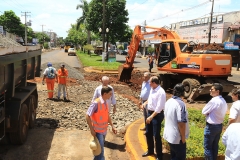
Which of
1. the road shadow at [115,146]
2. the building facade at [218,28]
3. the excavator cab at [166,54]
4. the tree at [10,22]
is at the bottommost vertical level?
the road shadow at [115,146]

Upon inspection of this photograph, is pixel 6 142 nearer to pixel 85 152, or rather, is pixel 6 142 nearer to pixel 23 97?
pixel 23 97

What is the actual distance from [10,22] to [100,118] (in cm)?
6874

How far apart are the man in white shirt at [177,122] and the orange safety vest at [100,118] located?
1089 mm

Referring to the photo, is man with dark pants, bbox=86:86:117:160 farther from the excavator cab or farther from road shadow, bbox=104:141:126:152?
the excavator cab

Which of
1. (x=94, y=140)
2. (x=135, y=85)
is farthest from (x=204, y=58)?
(x=94, y=140)

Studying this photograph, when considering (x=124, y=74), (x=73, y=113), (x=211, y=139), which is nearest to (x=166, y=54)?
(x=124, y=74)

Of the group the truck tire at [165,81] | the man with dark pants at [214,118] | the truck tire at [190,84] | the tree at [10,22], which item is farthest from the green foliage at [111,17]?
the tree at [10,22]

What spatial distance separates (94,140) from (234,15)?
108ft

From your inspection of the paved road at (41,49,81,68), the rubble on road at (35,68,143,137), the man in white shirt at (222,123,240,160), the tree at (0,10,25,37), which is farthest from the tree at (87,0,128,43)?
the tree at (0,10,25,37)

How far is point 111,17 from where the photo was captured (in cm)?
3588

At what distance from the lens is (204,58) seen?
11.7 metres

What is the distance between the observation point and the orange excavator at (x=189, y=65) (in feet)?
38.7

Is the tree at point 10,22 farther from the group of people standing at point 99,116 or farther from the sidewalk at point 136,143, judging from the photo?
the group of people standing at point 99,116

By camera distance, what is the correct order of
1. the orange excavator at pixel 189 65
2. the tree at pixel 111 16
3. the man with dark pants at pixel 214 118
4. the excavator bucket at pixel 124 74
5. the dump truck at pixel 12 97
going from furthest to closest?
the tree at pixel 111 16 < the excavator bucket at pixel 124 74 < the orange excavator at pixel 189 65 < the dump truck at pixel 12 97 < the man with dark pants at pixel 214 118
